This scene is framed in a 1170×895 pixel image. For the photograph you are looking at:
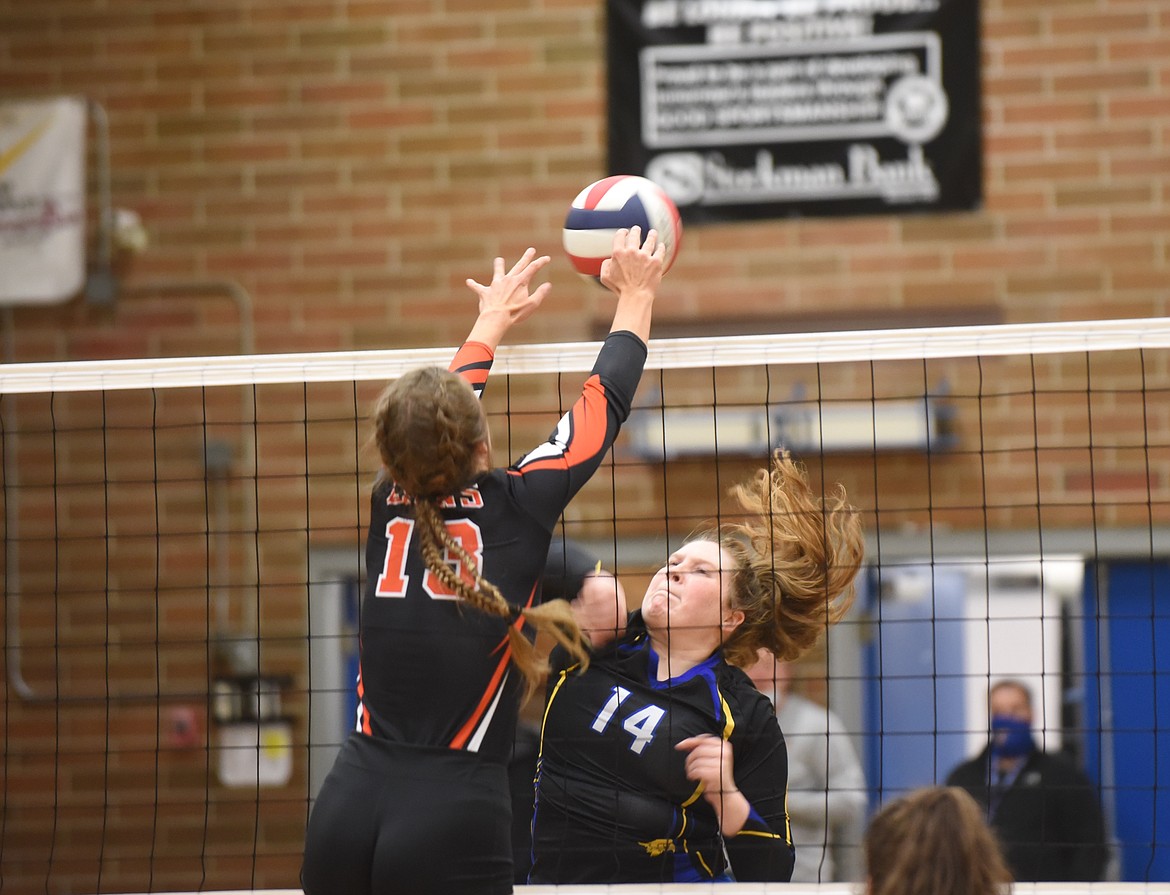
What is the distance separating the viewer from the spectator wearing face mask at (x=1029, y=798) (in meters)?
5.06

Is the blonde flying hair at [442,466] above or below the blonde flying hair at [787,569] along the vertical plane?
above

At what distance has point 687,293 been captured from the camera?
19.7 feet

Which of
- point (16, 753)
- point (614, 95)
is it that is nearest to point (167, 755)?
point (16, 753)

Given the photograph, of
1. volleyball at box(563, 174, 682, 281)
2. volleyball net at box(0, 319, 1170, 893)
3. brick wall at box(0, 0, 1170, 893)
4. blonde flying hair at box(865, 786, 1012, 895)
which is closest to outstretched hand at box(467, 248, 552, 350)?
volleyball at box(563, 174, 682, 281)

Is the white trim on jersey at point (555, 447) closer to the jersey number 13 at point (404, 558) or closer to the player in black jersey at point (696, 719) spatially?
the jersey number 13 at point (404, 558)

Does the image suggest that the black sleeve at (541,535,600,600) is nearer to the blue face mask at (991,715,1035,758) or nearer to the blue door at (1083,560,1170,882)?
the blue face mask at (991,715,1035,758)

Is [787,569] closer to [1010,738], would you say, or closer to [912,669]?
[1010,738]

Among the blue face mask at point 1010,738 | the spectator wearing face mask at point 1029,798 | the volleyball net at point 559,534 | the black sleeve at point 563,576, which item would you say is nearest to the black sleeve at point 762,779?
the black sleeve at point 563,576

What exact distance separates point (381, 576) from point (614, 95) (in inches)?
156

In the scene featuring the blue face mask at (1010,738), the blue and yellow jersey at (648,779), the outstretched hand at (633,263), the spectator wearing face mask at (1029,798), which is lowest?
the spectator wearing face mask at (1029,798)

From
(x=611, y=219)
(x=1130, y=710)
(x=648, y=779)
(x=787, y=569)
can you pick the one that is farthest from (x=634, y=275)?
(x=1130, y=710)

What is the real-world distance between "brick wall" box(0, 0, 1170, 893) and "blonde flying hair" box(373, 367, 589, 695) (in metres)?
3.35

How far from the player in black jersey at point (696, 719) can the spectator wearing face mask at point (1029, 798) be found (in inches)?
79.0

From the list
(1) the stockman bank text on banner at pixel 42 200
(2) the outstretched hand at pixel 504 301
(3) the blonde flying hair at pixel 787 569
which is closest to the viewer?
(2) the outstretched hand at pixel 504 301
